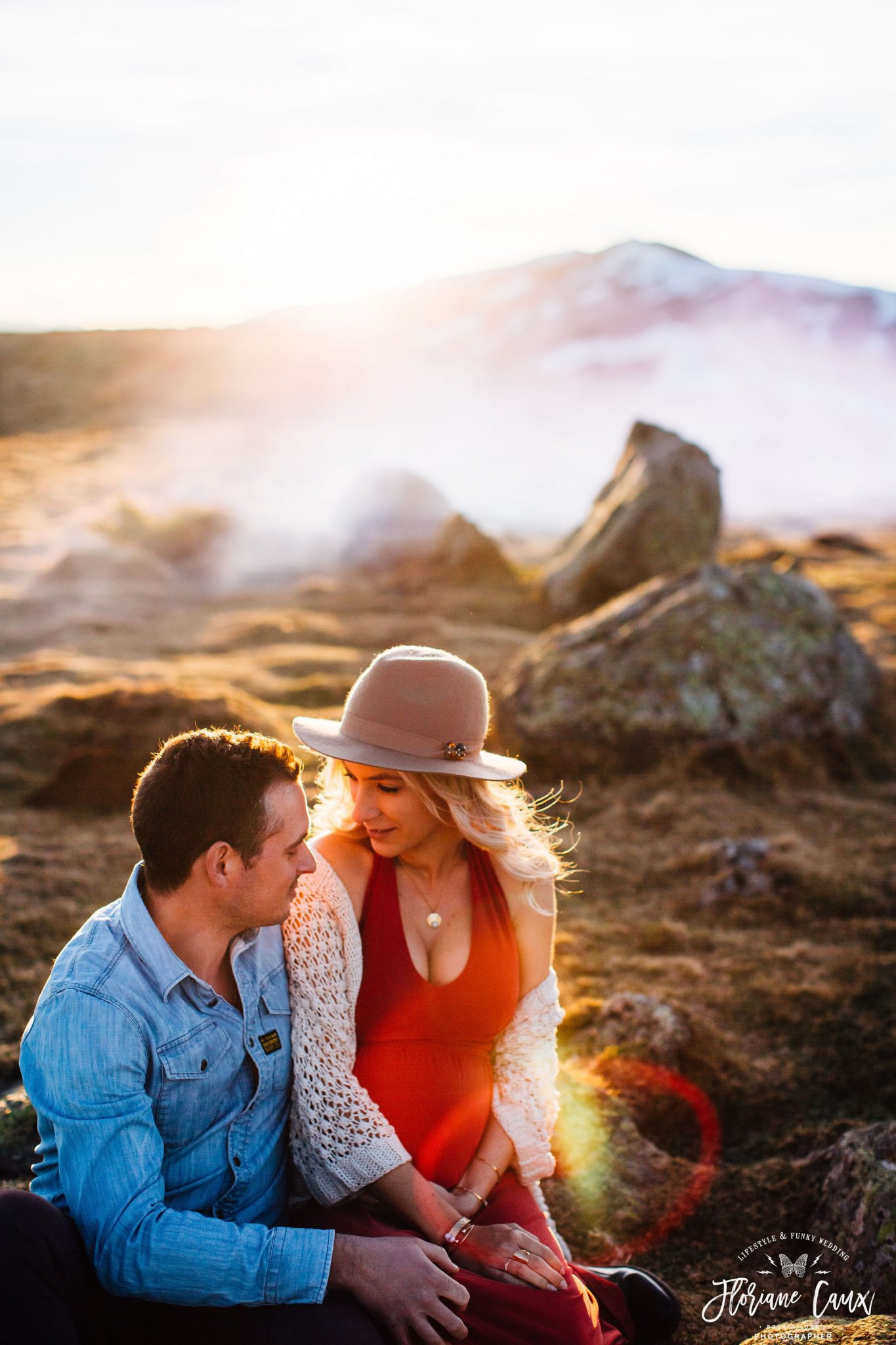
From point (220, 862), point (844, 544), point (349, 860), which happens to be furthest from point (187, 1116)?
point (844, 544)

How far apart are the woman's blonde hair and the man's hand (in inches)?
48.8

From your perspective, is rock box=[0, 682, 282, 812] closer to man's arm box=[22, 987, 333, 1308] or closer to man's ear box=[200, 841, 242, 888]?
man's ear box=[200, 841, 242, 888]

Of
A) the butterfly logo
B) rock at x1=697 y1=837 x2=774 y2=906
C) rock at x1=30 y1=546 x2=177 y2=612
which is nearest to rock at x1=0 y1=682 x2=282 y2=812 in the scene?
rock at x1=697 y1=837 x2=774 y2=906

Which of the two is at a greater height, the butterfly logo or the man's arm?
the man's arm

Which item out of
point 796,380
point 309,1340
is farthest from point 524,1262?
point 796,380

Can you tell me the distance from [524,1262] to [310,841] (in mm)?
1431

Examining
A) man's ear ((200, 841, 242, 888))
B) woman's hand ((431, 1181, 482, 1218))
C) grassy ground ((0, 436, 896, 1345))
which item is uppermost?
man's ear ((200, 841, 242, 888))

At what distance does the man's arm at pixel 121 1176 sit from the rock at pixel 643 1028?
2.73m

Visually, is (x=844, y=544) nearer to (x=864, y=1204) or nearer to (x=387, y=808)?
(x=864, y=1204)

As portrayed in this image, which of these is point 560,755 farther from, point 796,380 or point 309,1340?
point 796,380

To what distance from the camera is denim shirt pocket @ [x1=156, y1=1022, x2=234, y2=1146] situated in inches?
105

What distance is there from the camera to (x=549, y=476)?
46.9 metres

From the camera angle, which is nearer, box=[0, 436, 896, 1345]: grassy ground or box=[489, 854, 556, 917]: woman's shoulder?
box=[489, 854, 556, 917]: woman's shoulder

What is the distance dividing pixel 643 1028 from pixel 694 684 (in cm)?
434
